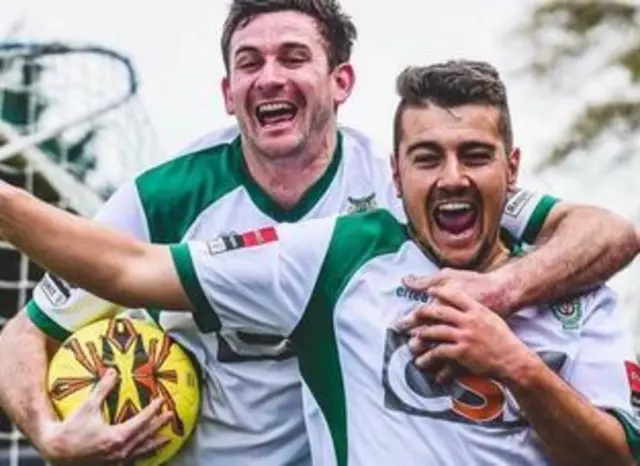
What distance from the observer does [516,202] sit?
4910 mm

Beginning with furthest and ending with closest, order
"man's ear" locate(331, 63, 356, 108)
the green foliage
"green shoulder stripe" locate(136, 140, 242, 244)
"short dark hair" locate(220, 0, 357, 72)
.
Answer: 1. the green foliage
2. "man's ear" locate(331, 63, 356, 108)
3. "short dark hair" locate(220, 0, 357, 72)
4. "green shoulder stripe" locate(136, 140, 242, 244)

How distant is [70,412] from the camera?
193 inches

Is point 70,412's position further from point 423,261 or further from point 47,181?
point 47,181

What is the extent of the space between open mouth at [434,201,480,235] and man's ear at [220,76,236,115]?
1049 mm

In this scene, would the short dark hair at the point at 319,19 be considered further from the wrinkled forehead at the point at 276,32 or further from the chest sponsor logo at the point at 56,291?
the chest sponsor logo at the point at 56,291

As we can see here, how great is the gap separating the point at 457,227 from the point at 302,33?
1118mm

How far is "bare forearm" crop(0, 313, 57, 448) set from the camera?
16.5 feet

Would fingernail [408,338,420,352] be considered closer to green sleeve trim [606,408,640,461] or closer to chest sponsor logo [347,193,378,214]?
green sleeve trim [606,408,640,461]

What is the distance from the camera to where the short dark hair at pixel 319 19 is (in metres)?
5.24

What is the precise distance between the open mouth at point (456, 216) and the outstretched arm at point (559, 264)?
0.36 feet

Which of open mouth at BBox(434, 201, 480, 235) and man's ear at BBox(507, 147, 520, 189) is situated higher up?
man's ear at BBox(507, 147, 520, 189)

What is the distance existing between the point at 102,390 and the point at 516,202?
1.27 meters

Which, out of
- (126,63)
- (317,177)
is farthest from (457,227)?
(126,63)

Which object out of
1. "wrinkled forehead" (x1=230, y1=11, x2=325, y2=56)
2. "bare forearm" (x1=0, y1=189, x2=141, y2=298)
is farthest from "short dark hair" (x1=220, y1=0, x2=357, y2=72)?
"bare forearm" (x1=0, y1=189, x2=141, y2=298)
